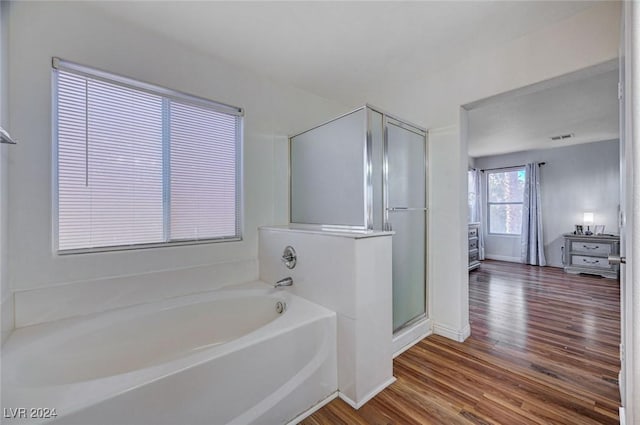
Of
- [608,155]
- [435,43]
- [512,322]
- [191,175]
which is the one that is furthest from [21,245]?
[608,155]

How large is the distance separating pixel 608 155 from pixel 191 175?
Answer: 21.8 ft

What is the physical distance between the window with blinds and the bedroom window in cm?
609

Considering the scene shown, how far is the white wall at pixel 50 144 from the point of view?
4.87 feet

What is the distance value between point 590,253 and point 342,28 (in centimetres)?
559

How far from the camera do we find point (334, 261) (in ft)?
5.53

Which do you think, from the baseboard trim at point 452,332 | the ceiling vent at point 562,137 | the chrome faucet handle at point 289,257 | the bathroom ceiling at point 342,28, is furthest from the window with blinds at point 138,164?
the ceiling vent at point 562,137

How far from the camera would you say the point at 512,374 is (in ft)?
5.99

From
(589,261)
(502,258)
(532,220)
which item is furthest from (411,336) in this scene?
(502,258)

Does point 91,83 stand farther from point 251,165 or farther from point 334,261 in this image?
point 334,261

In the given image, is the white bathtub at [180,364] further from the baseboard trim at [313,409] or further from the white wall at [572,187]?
the white wall at [572,187]

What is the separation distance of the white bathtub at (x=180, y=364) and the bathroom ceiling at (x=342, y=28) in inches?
74.2

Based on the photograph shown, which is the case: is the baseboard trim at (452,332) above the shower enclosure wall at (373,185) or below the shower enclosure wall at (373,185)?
below

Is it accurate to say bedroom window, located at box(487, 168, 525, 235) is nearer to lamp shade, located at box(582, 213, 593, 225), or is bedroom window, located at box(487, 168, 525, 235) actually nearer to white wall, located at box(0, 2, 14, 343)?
lamp shade, located at box(582, 213, 593, 225)
